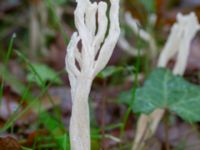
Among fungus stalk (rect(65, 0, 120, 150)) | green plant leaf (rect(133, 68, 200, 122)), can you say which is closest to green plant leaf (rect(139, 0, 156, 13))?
green plant leaf (rect(133, 68, 200, 122))

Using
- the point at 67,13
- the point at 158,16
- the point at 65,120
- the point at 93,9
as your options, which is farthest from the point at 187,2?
the point at 93,9

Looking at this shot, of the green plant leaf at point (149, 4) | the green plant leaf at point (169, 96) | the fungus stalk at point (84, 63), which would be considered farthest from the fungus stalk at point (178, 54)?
the green plant leaf at point (149, 4)

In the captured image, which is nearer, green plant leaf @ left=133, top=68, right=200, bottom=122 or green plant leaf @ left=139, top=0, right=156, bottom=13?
green plant leaf @ left=133, top=68, right=200, bottom=122

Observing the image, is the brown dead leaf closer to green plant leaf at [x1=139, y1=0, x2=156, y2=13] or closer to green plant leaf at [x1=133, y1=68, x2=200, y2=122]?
green plant leaf at [x1=133, y1=68, x2=200, y2=122]

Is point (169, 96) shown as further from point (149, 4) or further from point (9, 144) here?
point (149, 4)

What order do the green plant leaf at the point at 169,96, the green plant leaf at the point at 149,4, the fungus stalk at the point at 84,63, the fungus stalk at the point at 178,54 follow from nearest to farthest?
the fungus stalk at the point at 84,63 < the green plant leaf at the point at 169,96 < the fungus stalk at the point at 178,54 < the green plant leaf at the point at 149,4

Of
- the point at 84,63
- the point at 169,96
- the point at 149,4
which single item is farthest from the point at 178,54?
the point at 149,4

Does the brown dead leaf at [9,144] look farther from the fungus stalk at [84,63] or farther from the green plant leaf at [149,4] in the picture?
the green plant leaf at [149,4]
